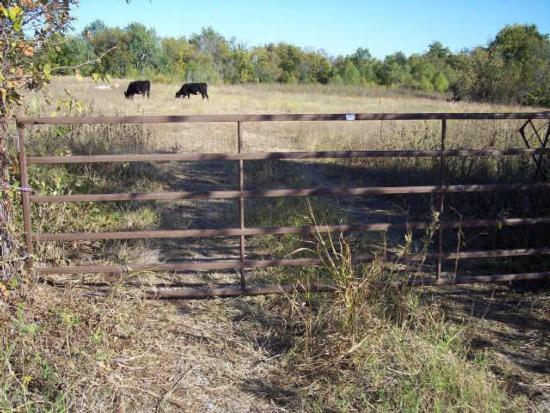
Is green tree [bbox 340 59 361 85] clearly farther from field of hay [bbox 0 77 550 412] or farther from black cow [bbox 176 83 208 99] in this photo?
field of hay [bbox 0 77 550 412]

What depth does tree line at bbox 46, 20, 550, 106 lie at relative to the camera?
32.6 metres

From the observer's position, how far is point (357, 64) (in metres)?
84.4

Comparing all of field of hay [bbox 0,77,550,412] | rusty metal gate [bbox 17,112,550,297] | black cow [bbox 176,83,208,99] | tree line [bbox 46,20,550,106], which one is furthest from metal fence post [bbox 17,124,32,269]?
black cow [bbox 176,83,208,99]

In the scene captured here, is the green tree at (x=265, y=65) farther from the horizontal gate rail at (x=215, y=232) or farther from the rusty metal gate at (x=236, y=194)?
the horizontal gate rail at (x=215, y=232)

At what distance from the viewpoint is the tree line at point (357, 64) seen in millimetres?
32562

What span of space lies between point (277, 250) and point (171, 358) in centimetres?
246

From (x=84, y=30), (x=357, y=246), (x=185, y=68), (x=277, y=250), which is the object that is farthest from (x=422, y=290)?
(x=185, y=68)

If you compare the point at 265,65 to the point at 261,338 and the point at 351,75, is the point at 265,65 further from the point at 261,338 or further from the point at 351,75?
the point at 261,338

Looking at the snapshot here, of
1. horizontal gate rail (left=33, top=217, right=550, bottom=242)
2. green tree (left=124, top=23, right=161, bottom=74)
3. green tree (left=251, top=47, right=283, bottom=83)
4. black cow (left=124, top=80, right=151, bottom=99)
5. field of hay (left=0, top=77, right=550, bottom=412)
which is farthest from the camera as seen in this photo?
green tree (left=251, top=47, right=283, bottom=83)

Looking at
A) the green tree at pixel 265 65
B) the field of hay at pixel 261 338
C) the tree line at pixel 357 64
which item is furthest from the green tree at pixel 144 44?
the field of hay at pixel 261 338

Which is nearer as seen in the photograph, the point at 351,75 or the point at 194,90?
the point at 194,90

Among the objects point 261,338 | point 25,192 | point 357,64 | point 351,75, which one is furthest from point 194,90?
point 357,64

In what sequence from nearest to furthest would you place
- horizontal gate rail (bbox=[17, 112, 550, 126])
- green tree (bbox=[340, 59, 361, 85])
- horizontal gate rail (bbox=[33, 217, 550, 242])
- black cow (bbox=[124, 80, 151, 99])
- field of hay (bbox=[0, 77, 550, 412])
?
field of hay (bbox=[0, 77, 550, 412]), horizontal gate rail (bbox=[17, 112, 550, 126]), horizontal gate rail (bbox=[33, 217, 550, 242]), black cow (bbox=[124, 80, 151, 99]), green tree (bbox=[340, 59, 361, 85])

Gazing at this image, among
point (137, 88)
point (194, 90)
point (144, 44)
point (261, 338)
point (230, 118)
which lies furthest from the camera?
point (144, 44)
